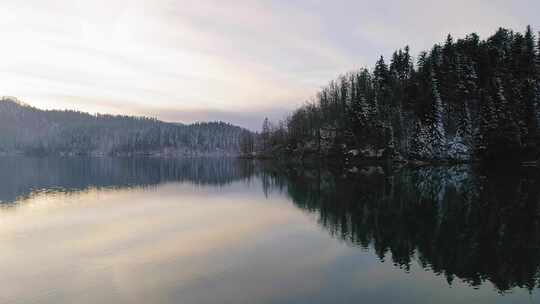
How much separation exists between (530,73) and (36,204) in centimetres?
10936

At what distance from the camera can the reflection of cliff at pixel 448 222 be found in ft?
84.4

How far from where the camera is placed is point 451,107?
10212 cm

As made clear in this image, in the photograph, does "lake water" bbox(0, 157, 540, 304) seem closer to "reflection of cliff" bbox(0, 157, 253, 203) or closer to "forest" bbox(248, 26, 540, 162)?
"reflection of cliff" bbox(0, 157, 253, 203)

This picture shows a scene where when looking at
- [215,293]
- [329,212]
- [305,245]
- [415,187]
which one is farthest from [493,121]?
[215,293]

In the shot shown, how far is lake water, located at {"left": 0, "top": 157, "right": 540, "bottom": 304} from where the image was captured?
21.7 m

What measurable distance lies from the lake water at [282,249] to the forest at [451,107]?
38518mm

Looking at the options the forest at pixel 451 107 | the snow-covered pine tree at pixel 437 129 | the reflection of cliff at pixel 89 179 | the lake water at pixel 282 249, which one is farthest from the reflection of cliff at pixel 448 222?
the reflection of cliff at pixel 89 179

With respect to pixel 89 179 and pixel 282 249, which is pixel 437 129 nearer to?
pixel 282 249

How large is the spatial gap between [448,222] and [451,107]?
241ft

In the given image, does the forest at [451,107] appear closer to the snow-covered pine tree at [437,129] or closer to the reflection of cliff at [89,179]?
the snow-covered pine tree at [437,129]

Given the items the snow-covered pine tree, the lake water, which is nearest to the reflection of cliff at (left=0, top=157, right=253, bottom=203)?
the lake water

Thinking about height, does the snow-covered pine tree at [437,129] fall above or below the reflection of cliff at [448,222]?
above

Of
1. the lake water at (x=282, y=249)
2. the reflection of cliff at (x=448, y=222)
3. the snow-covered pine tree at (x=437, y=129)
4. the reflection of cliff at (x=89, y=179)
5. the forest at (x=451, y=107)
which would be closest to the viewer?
the lake water at (x=282, y=249)

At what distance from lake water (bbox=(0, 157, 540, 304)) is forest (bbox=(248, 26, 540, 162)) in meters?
38.5
